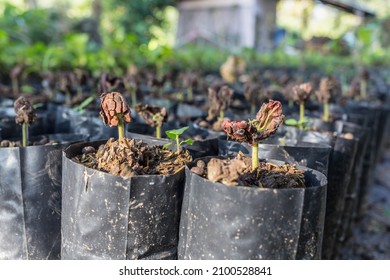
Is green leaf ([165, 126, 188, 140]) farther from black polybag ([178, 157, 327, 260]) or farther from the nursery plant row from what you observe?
black polybag ([178, 157, 327, 260])

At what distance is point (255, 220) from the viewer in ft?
3.77

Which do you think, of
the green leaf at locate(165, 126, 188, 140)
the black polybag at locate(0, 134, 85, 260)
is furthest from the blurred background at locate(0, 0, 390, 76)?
the green leaf at locate(165, 126, 188, 140)

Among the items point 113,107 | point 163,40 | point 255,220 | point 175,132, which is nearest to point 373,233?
point 175,132

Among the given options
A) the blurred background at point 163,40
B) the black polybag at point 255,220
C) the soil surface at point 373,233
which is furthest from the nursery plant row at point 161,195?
the blurred background at point 163,40

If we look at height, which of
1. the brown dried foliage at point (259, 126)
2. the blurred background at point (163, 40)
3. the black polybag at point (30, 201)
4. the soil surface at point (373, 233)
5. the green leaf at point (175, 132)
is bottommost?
the soil surface at point (373, 233)

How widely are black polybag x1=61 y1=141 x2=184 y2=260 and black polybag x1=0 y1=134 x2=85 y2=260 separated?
231mm

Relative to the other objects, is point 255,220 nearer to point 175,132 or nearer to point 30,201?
point 175,132

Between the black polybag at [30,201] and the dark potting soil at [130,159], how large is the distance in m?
0.18

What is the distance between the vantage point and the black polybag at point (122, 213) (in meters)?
1.29

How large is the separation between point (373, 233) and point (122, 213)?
9.04 ft

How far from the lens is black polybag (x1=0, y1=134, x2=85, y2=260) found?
1.56 meters

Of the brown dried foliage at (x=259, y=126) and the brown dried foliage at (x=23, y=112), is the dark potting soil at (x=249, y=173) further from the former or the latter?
the brown dried foliage at (x=23, y=112)

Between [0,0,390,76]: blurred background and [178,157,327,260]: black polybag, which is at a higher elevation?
[0,0,390,76]: blurred background
